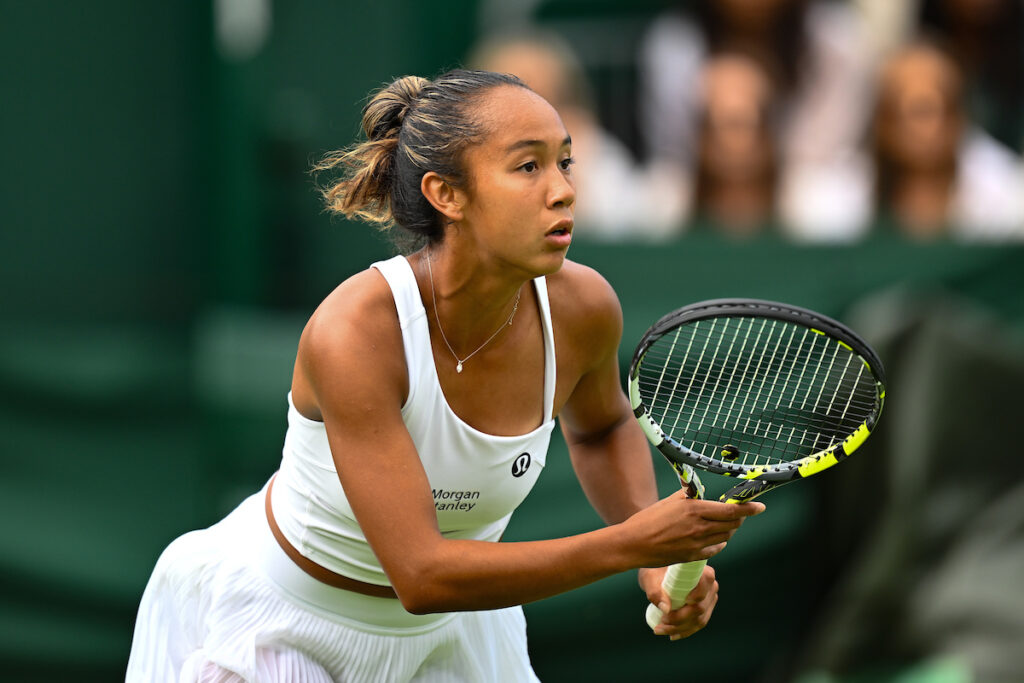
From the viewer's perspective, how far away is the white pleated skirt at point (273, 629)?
2.55m

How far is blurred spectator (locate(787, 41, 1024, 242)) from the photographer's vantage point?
521 centimetres

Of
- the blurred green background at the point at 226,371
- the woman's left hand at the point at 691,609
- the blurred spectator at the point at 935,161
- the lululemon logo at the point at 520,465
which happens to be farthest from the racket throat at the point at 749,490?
the blurred spectator at the point at 935,161

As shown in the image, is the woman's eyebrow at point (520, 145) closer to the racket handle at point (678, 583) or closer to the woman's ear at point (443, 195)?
the woman's ear at point (443, 195)

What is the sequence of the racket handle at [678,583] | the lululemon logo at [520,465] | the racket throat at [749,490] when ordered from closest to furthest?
the racket throat at [749,490]
the racket handle at [678,583]
the lululemon logo at [520,465]

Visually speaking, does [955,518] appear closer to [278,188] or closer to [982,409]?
[982,409]

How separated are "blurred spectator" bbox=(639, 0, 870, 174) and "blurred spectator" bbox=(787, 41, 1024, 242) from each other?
121mm

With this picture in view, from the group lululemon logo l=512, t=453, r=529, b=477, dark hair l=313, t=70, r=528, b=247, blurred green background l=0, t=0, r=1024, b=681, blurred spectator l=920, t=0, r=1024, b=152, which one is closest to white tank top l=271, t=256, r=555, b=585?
lululemon logo l=512, t=453, r=529, b=477

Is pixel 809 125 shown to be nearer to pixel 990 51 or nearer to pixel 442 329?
pixel 990 51

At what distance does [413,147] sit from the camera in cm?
242

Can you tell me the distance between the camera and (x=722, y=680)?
5164 millimetres

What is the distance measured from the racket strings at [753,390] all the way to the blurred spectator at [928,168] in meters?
0.98

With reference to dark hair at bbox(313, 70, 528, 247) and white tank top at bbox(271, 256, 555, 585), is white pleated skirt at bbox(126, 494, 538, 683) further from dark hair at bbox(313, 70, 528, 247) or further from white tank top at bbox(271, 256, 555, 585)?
dark hair at bbox(313, 70, 528, 247)

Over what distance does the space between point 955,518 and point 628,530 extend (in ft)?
10.2

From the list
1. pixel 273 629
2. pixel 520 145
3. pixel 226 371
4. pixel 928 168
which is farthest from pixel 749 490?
pixel 928 168
